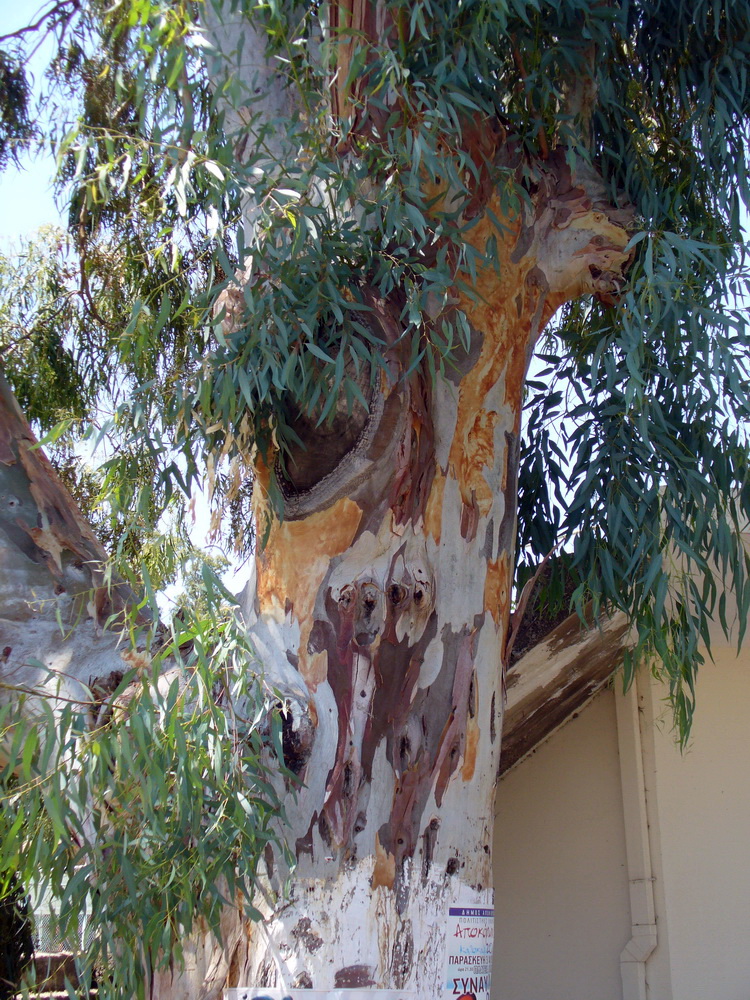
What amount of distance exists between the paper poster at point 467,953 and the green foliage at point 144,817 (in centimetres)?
52

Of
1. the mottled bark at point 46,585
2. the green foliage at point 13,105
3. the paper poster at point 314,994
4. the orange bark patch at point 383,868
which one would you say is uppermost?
the green foliage at point 13,105

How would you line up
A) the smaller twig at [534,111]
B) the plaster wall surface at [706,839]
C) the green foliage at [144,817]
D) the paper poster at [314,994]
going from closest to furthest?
the green foliage at [144,817]
the paper poster at [314,994]
the smaller twig at [534,111]
the plaster wall surface at [706,839]

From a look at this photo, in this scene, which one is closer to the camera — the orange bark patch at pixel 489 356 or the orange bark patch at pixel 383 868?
the orange bark patch at pixel 383 868

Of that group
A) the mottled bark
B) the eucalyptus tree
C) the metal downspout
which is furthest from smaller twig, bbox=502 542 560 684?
the metal downspout

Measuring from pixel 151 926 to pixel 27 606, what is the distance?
3.45ft

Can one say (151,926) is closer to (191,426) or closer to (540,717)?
(191,426)

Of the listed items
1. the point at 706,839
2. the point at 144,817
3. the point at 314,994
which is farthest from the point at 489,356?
the point at 706,839

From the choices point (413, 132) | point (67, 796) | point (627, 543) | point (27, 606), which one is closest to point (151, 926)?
point (67, 796)

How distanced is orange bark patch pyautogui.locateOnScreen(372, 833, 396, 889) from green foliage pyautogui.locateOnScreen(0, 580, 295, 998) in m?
0.26

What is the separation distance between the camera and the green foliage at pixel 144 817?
2312mm

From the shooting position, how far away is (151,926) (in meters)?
2.31

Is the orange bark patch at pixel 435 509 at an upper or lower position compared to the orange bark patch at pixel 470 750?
upper

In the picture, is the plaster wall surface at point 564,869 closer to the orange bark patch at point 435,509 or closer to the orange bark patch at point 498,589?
the orange bark patch at point 498,589

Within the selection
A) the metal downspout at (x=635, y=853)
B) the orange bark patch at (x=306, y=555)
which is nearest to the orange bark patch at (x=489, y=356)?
the orange bark patch at (x=306, y=555)
